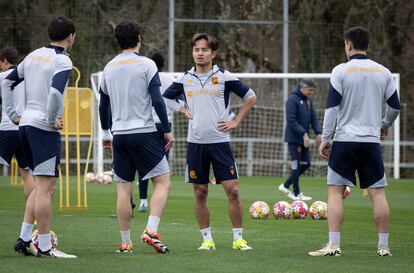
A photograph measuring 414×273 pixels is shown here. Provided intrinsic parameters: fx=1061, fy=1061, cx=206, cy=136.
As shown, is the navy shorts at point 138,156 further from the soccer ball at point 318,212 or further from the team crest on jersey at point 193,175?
the soccer ball at point 318,212

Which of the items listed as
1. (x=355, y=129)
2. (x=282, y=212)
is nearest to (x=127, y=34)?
(x=355, y=129)

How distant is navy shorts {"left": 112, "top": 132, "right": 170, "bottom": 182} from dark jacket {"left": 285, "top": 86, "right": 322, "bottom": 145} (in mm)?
8452

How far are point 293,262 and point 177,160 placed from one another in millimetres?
18265

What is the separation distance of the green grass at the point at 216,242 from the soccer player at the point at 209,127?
395mm

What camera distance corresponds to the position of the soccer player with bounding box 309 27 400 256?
973 cm

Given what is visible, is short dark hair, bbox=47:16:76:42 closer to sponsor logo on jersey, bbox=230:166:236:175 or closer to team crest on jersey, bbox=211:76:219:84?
team crest on jersey, bbox=211:76:219:84

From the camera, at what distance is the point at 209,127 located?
1041 cm

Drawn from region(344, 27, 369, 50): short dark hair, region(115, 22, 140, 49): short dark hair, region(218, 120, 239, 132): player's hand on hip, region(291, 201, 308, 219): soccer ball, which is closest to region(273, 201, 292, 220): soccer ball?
region(291, 201, 308, 219): soccer ball

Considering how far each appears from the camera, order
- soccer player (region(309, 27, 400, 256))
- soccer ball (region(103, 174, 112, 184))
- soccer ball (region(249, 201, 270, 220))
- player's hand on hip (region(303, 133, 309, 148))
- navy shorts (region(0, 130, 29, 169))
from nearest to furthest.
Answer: soccer player (region(309, 27, 400, 256)) → navy shorts (region(0, 130, 29, 169)) → soccer ball (region(249, 201, 270, 220)) → player's hand on hip (region(303, 133, 309, 148)) → soccer ball (region(103, 174, 112, 184))

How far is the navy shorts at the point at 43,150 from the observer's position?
9.47 meters

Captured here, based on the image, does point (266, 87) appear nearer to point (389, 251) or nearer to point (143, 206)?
point (143, 206)

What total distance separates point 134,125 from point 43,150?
0.87m

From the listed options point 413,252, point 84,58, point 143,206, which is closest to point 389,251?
point 413,252

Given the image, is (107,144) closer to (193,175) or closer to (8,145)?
(193,175)
